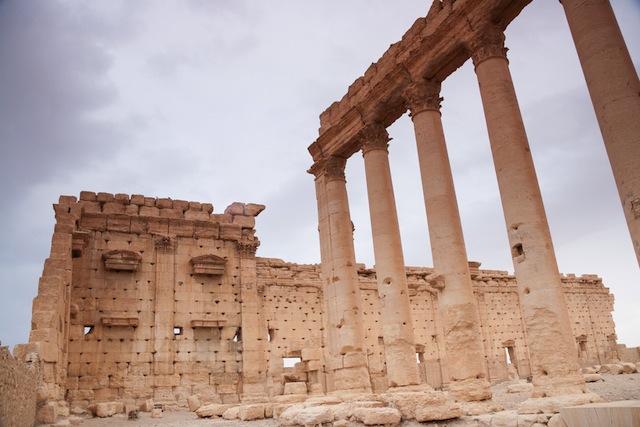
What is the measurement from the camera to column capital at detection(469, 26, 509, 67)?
11602mm

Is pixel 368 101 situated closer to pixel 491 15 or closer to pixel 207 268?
pixel 491 15

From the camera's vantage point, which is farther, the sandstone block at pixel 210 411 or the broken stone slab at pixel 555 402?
the sandstone block at pixel 210 411

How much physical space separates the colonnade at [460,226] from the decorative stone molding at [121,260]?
26.9 ft

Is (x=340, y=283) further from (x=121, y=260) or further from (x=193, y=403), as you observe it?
(x=121, y=260)

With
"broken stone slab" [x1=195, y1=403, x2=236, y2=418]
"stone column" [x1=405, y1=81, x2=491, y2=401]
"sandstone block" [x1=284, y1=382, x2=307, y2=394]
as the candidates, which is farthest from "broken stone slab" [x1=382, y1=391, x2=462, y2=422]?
"sandstone block" [x1=284, y1=382, x2=307, y2=394]

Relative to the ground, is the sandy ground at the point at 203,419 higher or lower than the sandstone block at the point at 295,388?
lower

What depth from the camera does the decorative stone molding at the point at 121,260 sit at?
793 inches

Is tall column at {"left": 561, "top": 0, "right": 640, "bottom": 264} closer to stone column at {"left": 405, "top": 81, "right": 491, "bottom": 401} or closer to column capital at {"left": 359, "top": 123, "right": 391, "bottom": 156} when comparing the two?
stone column at {"left": 405, "top": 81, "right": 491, "bottom": 401}

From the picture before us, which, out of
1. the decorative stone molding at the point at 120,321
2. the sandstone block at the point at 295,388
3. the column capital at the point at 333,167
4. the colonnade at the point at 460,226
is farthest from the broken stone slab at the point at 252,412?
the column capital at the point at 333,167

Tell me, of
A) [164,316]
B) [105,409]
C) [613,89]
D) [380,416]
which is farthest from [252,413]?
[613,89]

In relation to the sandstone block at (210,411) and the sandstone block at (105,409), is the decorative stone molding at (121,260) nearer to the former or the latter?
the sandstone block at (105,409)

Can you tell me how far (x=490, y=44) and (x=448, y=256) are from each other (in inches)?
193

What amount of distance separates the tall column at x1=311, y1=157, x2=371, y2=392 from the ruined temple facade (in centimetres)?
45

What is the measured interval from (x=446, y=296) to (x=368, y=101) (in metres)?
6.54
